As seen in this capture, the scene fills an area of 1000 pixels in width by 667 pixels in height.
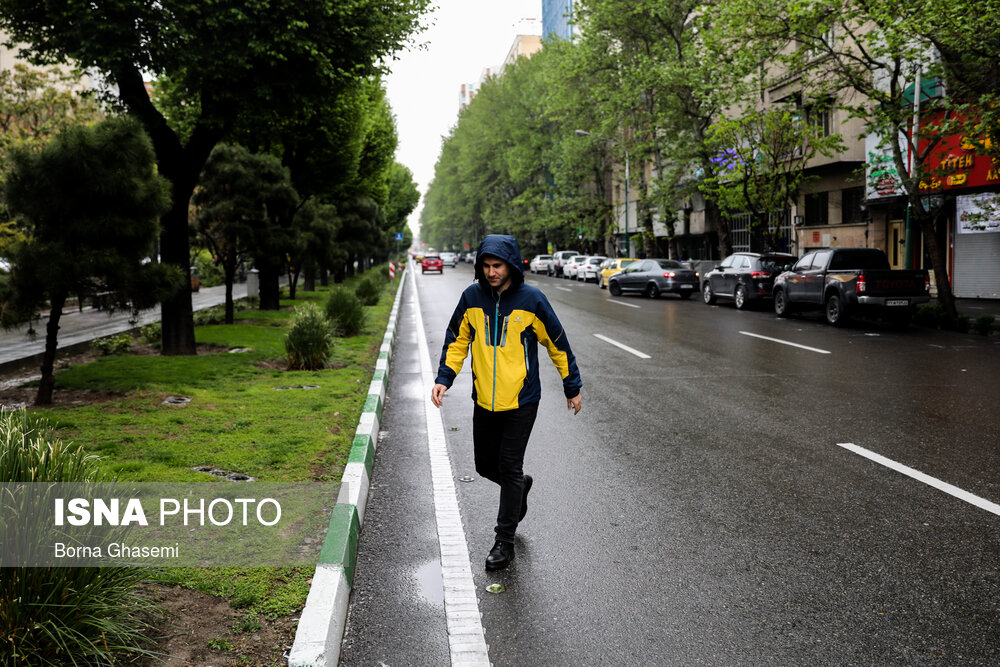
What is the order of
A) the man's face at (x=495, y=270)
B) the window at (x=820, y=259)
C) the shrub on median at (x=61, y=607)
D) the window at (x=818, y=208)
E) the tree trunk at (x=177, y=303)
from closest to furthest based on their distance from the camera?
1. the shrub on median at (x=61, y=607)
2. the man's face at (x=495, y=270)
3. the tree trunk at (x=177, y=303)
4. the window at (x=820, y=259)
5. the window at (x=818, y=208)

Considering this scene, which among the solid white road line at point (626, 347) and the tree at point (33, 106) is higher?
the tree at point (33, 106)

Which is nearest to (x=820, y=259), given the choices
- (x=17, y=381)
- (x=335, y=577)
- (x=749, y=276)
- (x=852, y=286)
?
(x=852, y=286)

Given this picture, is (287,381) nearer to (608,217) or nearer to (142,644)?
(142,644)

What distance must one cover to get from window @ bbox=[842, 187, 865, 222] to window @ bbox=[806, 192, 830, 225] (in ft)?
2.97

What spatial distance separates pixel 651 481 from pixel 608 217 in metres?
48.4

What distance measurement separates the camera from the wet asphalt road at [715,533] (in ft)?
11.6

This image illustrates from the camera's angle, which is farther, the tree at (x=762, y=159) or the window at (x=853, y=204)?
the window at (x=853, y=204)

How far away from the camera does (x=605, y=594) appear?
4.00m

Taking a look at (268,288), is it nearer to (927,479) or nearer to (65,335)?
(65,335)

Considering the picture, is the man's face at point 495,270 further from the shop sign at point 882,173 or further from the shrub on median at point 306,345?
the shop sign at point 882,173

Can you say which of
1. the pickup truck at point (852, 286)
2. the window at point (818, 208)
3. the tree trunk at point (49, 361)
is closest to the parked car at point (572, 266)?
the window at point (818, 208)

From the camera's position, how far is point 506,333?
4.54 metres

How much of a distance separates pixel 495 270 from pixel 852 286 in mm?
15583

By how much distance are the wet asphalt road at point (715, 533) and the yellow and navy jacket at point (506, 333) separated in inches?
37.2
